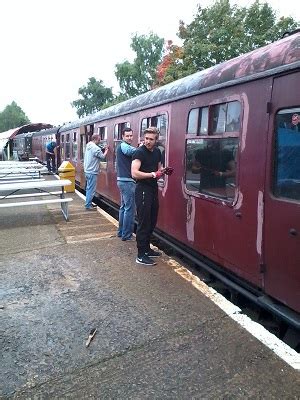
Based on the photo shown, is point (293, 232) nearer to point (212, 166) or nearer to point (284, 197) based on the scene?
point (284, 197)

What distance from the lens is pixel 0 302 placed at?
397 cm

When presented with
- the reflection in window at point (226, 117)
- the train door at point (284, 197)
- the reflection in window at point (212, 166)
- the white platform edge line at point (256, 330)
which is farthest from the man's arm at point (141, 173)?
the train door at point (284, 197)

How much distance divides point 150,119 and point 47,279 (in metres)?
3.11

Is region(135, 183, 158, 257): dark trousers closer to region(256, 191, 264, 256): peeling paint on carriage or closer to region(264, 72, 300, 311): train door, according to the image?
region(256, 191, 264, 256): peeling paint on carriage

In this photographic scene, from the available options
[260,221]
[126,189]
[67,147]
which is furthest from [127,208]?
[67,147]

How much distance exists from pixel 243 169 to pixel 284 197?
0.62m

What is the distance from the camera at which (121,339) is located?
319 centimetres

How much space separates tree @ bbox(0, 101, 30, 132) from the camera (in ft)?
310

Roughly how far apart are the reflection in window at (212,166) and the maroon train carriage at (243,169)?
11mm

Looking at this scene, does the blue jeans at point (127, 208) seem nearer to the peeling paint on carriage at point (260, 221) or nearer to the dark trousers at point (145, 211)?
the dark trousers at point (145, 211)

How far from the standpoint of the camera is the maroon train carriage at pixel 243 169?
3.13m

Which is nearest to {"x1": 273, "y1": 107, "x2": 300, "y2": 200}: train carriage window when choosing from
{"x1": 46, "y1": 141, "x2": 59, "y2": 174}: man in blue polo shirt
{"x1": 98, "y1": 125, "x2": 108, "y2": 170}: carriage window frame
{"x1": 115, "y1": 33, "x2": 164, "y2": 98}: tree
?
{"x1": 98, "y1": 125, "x2": 108, "y2": 170}: carriage window frame

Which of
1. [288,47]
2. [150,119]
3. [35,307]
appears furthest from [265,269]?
[150,119]

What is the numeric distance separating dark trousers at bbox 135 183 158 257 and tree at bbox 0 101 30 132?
94383 millimetres
